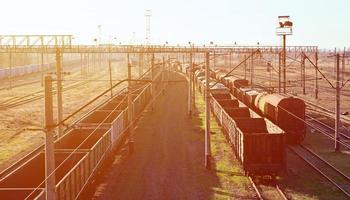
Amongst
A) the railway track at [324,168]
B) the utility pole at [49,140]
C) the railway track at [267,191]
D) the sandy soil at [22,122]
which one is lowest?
the railway track at [267,191]

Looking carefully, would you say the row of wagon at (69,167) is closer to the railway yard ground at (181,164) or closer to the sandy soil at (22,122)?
the railway yard ground at (181,164)

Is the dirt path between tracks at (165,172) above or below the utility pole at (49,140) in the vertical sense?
below

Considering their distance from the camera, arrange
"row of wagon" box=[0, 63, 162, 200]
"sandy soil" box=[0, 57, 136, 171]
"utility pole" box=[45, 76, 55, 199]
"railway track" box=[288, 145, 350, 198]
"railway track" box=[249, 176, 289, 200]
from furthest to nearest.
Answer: "sandy soil" box=[0, 57, 136, 171] < "railway track" box=[288, 145, 350, 198] < "railway track" box=[249, 176, 289, 200] < "row of wagon" box=[0, 63, 162, 200] < "utility pole" box=[45, 76, 55, 199]

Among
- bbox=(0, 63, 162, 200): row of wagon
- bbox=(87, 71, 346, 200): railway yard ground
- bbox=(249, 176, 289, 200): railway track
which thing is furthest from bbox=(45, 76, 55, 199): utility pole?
bbox=(249, 176, 289, 200): railway track

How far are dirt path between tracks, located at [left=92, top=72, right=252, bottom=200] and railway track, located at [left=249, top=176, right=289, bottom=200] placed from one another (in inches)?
18.5

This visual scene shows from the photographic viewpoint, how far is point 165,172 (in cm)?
2569

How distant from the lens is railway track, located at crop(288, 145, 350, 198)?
22.8m

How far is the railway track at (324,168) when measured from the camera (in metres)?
22.8

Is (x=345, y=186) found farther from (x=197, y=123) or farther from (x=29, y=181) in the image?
(x=197, y=123)

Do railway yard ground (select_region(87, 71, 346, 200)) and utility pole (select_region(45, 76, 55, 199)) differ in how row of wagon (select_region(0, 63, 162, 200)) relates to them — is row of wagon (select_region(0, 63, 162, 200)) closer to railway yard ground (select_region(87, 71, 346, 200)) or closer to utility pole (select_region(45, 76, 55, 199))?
utility pole (select_region(45, 76, 55, 199))

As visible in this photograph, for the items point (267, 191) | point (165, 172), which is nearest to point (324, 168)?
point (267, 191)

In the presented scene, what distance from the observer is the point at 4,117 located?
149ft

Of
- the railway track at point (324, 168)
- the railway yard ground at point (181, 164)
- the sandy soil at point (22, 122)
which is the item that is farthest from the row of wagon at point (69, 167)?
the railway track at point (324, 168)

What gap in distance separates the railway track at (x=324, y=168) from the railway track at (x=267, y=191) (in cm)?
295
